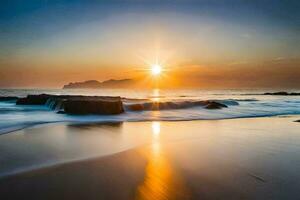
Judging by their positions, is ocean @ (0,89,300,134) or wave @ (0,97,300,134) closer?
wave @ (0,97,300,134)

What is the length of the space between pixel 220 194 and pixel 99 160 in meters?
2.57

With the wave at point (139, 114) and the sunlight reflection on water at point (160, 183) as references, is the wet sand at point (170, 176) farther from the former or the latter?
the wave at point (139, 114)

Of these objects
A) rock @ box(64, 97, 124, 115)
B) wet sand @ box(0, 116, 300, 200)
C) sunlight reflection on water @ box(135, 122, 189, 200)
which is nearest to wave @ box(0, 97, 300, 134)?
rock @ box(64, 97, 124, 115)

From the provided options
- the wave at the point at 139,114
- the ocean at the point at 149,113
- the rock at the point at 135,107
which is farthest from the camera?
the rock at the point at 135,107

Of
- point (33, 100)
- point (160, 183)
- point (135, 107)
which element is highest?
point (33, 100)

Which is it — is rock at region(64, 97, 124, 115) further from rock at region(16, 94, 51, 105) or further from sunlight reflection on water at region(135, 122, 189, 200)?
sunlight reflection on water at region(135, 122, 189, 200)

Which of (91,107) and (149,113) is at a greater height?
(91,107)

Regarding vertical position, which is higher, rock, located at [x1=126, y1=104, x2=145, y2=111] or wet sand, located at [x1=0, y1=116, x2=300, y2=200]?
rock, located at [x1=126, y1=104, x2=145, y2=111]

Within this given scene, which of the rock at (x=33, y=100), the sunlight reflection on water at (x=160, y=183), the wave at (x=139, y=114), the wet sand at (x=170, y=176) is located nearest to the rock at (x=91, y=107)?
the wave at (x=139, y=114)

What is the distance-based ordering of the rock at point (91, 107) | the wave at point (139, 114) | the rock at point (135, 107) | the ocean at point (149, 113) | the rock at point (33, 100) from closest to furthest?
the wave at point (139, 114) < the ocean at point (149, 113) < the rock at point (91, 107) < the rock at point (135, 107) < the rock at point (33, 100)

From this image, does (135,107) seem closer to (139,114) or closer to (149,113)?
(149,113)

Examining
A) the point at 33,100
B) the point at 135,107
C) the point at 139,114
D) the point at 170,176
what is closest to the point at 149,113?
the point at 139,114

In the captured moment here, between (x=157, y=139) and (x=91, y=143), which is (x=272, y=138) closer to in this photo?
(x=157, y=139)

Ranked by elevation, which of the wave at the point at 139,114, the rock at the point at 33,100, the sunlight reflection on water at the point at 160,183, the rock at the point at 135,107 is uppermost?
the rock at the point at 33,100
